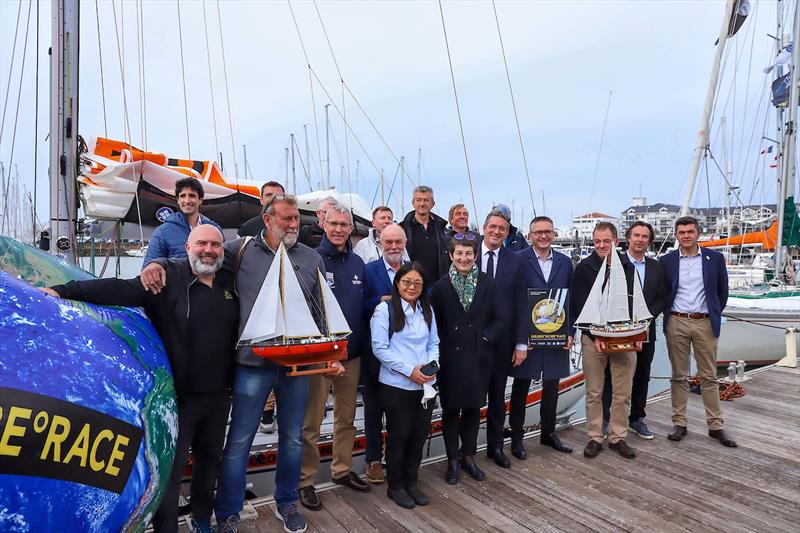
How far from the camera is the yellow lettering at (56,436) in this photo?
6.17 feet

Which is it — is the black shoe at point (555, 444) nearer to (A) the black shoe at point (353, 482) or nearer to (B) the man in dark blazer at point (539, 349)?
(B) the man in dark blazer at point (539, 349)

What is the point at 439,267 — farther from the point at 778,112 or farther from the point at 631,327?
the point at 778,112

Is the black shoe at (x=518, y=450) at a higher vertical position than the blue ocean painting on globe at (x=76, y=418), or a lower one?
lower

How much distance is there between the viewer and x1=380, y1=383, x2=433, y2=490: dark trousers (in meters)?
3.68

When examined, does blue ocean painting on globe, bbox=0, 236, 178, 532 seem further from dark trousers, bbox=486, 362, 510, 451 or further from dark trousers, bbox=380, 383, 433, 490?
dark trousers, bbox=486, 362, 510, 451

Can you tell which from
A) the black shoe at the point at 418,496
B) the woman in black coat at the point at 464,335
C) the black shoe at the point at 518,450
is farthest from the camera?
the black shoe at the point at 518,450

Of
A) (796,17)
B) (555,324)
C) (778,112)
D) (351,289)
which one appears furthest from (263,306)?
(778,112)

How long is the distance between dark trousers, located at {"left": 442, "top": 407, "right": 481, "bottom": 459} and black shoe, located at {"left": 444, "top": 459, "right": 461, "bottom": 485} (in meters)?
0.04

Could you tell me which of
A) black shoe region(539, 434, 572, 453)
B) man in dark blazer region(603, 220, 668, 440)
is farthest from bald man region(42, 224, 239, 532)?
man in dark blazer region(603, 220, 668, 440)

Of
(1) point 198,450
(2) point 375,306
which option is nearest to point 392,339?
(2) point 375,306

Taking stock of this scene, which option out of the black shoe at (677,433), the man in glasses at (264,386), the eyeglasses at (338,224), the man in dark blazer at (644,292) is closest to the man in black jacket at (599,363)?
the man in dark blazer at (644,292)

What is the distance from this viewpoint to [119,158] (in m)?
5.71

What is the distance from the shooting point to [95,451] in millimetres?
2014

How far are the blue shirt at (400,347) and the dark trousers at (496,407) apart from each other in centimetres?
97
